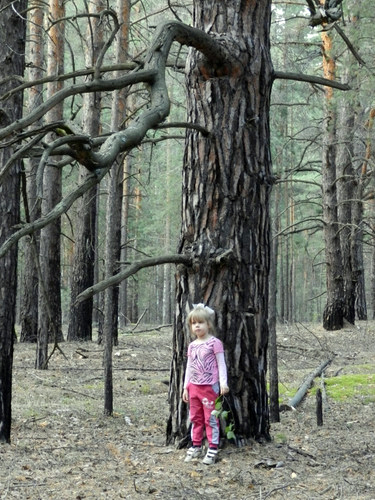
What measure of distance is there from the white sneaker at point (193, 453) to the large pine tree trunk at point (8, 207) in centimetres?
182

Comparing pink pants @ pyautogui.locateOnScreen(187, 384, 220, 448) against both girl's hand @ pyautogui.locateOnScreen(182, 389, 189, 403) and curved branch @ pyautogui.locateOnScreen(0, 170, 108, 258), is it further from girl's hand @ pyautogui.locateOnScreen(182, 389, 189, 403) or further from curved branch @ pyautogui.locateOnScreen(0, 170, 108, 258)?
curved branch @ pyautogui.locateOnScreen(0, 170, 108, 258)

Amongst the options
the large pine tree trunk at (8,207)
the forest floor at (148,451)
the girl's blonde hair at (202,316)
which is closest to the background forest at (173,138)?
the large pine tree trunk at (8,207)

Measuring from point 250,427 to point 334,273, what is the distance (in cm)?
1333

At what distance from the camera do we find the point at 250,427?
19.0 ft

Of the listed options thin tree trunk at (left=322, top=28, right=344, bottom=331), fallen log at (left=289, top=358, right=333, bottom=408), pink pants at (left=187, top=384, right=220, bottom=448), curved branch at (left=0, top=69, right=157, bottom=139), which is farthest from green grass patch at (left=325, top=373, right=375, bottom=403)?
thin tree trunk at (left=322, top=28, right=344, bottom=331)

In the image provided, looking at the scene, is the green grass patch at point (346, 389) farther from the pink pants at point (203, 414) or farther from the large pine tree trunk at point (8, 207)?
the large pine tree trunk at point (8, 207)

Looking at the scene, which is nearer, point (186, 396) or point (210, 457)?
point (210, 457)

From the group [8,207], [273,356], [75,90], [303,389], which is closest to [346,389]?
[303,389]

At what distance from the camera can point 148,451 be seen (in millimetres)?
5902

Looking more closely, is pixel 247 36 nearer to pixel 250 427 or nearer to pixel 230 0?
pixel 230 0

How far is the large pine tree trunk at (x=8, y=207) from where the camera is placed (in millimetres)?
6047

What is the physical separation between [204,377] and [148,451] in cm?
93

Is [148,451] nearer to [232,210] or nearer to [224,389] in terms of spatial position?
[224,389]

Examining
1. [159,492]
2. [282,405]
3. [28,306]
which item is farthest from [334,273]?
[159,492]
